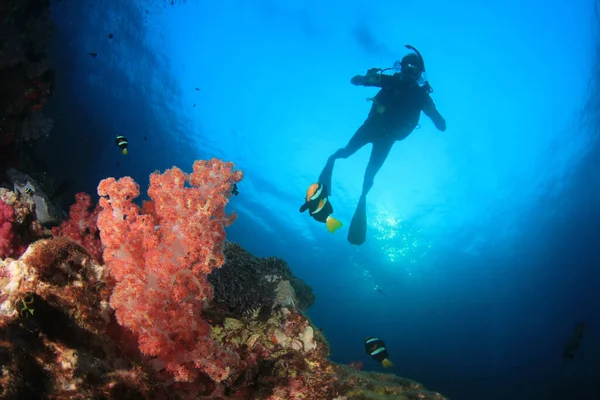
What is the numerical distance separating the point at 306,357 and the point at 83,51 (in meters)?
28.8

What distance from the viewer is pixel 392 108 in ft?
37.0

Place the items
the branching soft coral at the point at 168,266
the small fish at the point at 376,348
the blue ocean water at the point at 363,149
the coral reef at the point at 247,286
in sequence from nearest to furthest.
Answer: the branching soft coral at the point at 168,266
the coral reef at the point at 247,286
the small fish at the point at 376,348
the blue ocean water at the point at 363,149

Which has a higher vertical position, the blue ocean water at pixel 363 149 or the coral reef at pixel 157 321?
the blue ocean water at pixel 363 149

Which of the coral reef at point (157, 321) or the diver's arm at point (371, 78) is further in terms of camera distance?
the diver's arm at point (371, 78)

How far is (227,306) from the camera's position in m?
3.50

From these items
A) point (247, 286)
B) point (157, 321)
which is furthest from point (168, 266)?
point (247, 286)

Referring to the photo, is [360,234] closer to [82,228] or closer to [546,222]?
[82,228]

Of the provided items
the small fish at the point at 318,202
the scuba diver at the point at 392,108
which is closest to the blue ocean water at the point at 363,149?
the scuba diver at the point at 392,108

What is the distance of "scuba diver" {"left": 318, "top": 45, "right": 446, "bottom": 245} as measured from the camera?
10.7 metres

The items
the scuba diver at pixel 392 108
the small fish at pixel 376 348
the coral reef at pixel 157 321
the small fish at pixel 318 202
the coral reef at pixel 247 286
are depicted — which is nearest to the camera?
the coral reef at pixel 157 321

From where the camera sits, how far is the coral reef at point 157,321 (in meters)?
1.82

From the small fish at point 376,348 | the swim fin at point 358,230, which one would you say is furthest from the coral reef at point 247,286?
the swim fin at point 358,230

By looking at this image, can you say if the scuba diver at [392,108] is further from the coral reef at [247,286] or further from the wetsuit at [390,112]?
the coral reef at [247,286]

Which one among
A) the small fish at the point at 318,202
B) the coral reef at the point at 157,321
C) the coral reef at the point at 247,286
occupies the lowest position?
the coral reef at the point at 157,321
